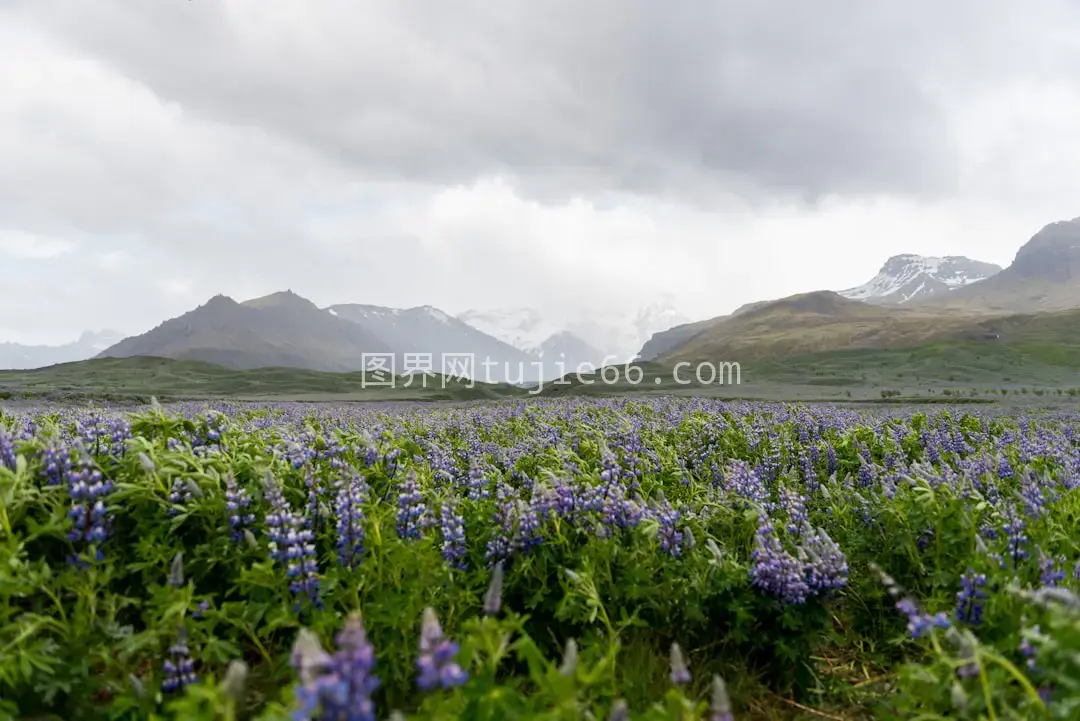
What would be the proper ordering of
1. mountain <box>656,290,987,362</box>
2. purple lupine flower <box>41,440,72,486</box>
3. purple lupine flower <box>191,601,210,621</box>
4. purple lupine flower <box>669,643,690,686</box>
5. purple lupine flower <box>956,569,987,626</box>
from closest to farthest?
purple lupine flower <box>669,643,690,686</box>
purple lupine flower <box>191,601,210,621</box>
purple lupine flower <box>956,569,987,626</box>
purple lupine flower <box>41,440,72,486</box>
mountain <box>656,290,987,362</box>

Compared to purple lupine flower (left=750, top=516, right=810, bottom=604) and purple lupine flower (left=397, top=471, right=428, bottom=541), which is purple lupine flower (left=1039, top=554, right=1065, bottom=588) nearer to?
purple lupine flower (left=750, top=516, right=810, bottom=604)

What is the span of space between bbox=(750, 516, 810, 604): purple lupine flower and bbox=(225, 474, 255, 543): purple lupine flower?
2.98 m

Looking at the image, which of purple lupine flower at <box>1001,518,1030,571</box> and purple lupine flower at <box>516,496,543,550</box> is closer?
purple lupine flower at <box>1001,518,1030,571</box>

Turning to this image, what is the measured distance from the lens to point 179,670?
254 cm

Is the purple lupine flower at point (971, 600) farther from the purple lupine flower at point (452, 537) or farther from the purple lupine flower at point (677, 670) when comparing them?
the purple lupine flower at point (452, 537)

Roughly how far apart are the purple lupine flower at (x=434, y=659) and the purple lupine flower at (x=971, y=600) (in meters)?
2.81

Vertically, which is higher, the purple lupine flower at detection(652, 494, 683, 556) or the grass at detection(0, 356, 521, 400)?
the grass at detection(0, 356, 521, 400)

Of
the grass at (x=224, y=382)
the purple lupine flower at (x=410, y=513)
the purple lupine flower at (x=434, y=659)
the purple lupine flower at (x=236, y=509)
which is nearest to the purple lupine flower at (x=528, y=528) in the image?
the purple lupine flower at (x=410, y=513)

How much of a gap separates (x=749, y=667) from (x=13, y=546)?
396cm

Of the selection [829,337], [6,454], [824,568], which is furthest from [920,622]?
[829,337]

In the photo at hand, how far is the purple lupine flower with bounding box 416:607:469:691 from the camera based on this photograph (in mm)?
1665

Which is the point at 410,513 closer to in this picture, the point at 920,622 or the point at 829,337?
the point at 920,622

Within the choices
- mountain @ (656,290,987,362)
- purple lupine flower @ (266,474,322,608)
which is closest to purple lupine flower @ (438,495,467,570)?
purple lupine flower @ (266,474,322,608)

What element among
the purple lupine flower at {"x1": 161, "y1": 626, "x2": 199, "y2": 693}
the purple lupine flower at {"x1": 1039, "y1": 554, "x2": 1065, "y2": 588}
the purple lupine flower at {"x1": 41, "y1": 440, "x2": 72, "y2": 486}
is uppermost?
the purple lupine flower at {"x1": 41, "y1": 440, "x2": 72, "y2": 486}
